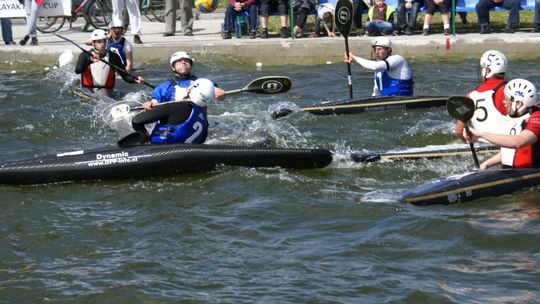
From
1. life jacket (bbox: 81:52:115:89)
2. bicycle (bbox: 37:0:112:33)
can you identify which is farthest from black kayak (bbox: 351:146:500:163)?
bicycle (bbox: 37:0:112:33)

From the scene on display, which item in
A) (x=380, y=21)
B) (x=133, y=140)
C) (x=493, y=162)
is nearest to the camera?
(x=493, y=162)

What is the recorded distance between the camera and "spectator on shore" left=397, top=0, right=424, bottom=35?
1839 centimetres

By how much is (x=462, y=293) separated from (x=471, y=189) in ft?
6.37

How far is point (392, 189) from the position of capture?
969 cm

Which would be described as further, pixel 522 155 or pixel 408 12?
pixel 408 12

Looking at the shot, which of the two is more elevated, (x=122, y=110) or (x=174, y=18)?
(x=174, y=18)

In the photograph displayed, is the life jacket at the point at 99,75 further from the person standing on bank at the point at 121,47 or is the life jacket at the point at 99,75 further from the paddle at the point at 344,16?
the paddle at the point at 344,16

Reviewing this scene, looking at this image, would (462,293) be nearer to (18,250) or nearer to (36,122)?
(18,250)

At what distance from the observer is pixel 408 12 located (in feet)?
61.9

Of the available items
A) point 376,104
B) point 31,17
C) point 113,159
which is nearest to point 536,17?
point 376,104

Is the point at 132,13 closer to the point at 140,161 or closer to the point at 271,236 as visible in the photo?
the point at 140,161

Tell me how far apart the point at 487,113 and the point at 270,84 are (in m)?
2.88

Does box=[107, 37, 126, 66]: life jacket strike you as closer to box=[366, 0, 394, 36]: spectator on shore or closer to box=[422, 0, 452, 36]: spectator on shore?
box=[366, 0, 394, 36]: spectator on shore

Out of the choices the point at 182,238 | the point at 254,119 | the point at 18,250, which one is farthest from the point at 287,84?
the point at 18,250
